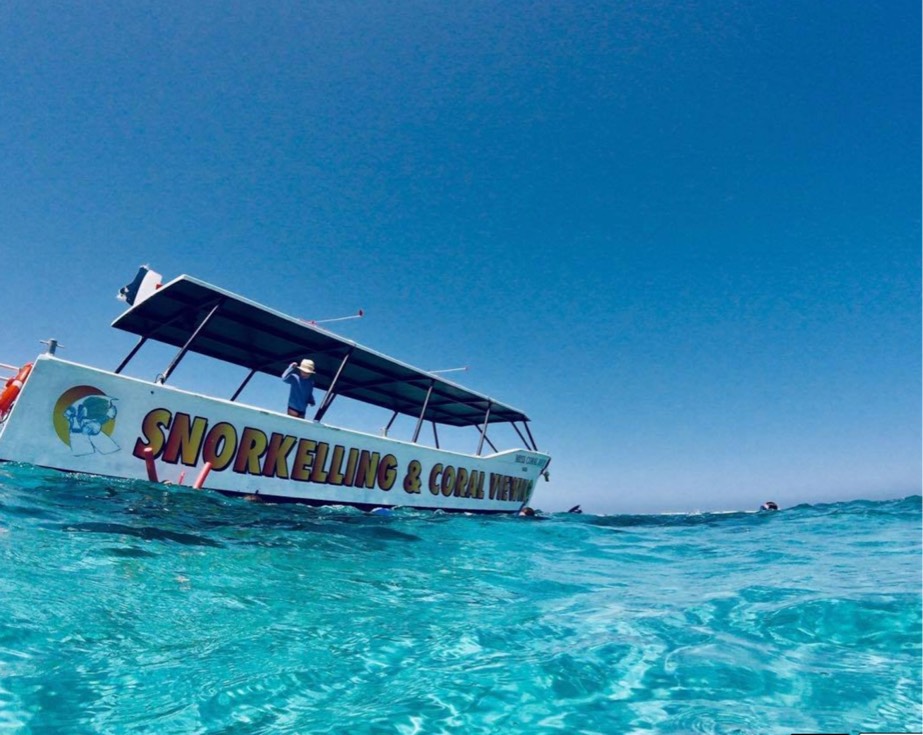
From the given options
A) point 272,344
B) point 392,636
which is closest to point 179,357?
point 272,344

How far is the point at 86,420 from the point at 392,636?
6743mm

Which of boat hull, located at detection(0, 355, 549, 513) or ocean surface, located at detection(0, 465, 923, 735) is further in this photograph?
boat hull, located at detection(0, 355, 549, 513)

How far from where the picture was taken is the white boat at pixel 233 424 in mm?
7027

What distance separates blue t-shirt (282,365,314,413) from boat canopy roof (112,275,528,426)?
0.63m

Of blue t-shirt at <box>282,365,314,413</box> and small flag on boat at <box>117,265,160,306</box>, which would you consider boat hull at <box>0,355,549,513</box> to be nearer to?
blue t-shirt at <box>282,365,314,413</box>

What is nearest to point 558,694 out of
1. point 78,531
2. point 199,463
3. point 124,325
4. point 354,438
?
point 78,531

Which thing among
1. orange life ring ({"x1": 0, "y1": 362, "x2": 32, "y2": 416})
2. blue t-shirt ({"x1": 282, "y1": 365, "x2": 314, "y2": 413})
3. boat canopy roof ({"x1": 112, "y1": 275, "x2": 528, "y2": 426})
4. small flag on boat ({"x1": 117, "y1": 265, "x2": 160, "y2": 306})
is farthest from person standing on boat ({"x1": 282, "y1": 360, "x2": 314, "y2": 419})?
orange life ring ({"x1": 0, "y1": 362, "x2": 32, "y2": 416})

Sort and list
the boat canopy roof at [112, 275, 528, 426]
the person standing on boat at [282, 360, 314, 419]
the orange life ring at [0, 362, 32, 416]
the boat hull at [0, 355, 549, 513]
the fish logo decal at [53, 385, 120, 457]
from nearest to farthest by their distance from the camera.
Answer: the boat hull at [0, 355, 549, 513] → the fish logo decal at [53, 385, 120, 457] → the orange life ring at [0, 362, 32, 416] → the boat canopy roof at [112, 275, 528, 426] → the person standing on boat at [282, 360, 314, 419]

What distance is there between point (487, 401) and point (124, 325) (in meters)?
10.1

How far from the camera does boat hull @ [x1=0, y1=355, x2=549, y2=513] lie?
6840 millimetres

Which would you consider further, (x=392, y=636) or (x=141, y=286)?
(x=141, y=286)

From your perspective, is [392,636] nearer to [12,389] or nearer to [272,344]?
[12,389]

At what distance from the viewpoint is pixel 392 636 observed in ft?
11.7

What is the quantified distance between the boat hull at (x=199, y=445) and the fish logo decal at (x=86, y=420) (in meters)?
0.01
